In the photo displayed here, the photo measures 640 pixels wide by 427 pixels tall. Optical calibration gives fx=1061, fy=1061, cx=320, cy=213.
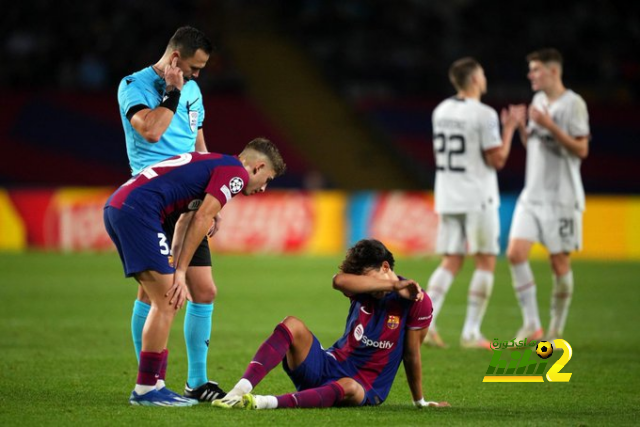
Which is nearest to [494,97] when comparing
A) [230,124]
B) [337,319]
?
[230,124]

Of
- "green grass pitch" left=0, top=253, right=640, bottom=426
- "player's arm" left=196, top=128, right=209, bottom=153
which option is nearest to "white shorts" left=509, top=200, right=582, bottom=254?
"green grass pitch" left=0, top=253, right=640, bottom=426

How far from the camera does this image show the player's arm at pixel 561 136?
9578 millimetres

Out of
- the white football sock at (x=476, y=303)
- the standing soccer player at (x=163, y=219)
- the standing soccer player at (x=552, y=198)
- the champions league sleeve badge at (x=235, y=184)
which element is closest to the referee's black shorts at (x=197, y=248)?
the standing soccer player at (x=163, y=219)

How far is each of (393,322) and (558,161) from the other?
14.0 feet

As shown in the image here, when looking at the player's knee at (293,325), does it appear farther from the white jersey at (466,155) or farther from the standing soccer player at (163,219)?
the white jersey at (466,155)

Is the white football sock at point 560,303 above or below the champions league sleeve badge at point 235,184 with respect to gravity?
below

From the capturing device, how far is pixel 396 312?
6223 millimetres

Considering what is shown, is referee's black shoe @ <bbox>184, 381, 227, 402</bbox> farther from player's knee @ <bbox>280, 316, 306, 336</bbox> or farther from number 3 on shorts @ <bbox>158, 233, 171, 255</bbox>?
number 3 on shorts @ <bbox>158, 233, 171, 255</bbox>

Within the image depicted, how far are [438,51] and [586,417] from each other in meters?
20.4

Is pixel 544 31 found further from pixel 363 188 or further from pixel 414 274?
pixel 414 274

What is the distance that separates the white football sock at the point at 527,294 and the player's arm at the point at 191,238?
439 centimetres

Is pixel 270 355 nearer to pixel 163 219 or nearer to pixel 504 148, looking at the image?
pixel 163 219

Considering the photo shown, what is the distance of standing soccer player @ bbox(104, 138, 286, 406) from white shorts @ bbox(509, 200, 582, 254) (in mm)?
4190

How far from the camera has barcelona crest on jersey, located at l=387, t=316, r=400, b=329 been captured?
6.21 metres
